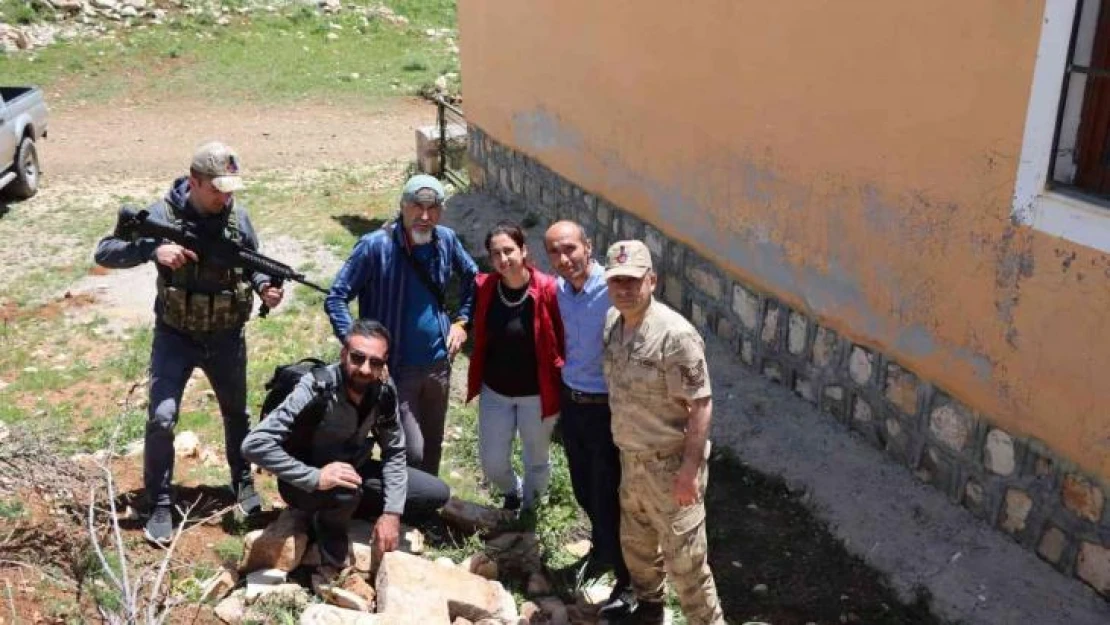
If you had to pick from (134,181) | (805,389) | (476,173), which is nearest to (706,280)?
(805,389)

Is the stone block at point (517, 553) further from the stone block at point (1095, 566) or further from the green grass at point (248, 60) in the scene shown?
the green grass at point (248, 60)

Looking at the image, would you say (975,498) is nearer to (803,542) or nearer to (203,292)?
(803,542)

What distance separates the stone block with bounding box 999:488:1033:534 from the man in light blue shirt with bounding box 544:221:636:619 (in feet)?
6.02

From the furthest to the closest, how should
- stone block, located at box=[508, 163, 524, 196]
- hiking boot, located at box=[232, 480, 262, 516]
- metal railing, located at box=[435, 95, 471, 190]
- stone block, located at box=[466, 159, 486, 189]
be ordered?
1. metal railing, located at box=[435, 95, 471, 190]
2. stone block, located at box=[466, 159, 486, 189]
3. stone block, located at box=[508, 163, 524, 196]
4. hiking boot, located at box=[232, 480, 262, 516]

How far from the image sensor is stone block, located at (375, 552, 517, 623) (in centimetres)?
369

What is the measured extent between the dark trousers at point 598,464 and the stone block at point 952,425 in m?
1.82

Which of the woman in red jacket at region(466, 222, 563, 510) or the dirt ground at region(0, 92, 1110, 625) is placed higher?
the woman in red jacket at region(466, 222, 563, 510)

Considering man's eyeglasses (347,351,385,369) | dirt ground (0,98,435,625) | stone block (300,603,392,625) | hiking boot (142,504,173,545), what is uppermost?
man's eyeglasses (347,351,385,369)

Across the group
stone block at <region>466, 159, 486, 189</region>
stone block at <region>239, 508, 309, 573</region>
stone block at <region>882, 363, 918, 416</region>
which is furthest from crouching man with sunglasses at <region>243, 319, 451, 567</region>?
stone block at <region>466, 159, 486, 189</region>

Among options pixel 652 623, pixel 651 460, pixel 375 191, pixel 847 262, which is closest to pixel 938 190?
pixel 847 262

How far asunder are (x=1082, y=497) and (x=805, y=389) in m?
1.91

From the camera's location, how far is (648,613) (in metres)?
4.03

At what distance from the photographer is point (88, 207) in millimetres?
11016

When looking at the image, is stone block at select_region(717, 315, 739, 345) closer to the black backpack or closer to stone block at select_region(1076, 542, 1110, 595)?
stone block at select_region(1076, 542, 1110, 595)
